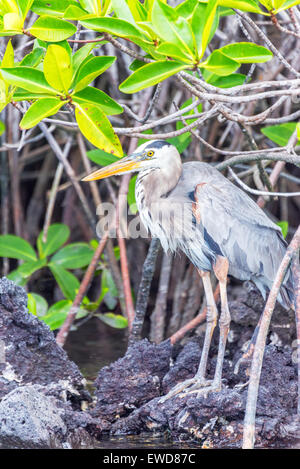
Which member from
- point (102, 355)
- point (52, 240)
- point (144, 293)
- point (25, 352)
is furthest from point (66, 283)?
point (25, 352)

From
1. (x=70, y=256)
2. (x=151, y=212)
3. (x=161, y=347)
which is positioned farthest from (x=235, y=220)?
(x=70, y=256)

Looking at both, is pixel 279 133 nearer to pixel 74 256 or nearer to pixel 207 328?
pixel 207 328

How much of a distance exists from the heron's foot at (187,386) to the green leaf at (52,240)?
188cm

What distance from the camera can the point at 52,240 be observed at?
4898 millimetres

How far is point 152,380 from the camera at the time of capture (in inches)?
126

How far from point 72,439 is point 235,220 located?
1.24 meters

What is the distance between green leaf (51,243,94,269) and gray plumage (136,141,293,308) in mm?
1313

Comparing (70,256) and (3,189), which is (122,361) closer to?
(70,256)

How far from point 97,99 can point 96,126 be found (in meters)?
0.12

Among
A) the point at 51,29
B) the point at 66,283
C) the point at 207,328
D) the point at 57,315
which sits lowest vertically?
the point at 207,328

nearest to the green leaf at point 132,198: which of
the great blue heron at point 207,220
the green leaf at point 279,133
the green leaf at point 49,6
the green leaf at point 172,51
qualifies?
the great blue heron at point 207,220

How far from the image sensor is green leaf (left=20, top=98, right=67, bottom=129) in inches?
102

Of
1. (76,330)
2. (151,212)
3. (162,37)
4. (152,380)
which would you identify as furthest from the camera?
(76,330)

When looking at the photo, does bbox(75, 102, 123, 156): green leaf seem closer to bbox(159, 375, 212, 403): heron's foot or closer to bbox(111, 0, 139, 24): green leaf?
bbox(111, 0, 139, 24): green leaf
